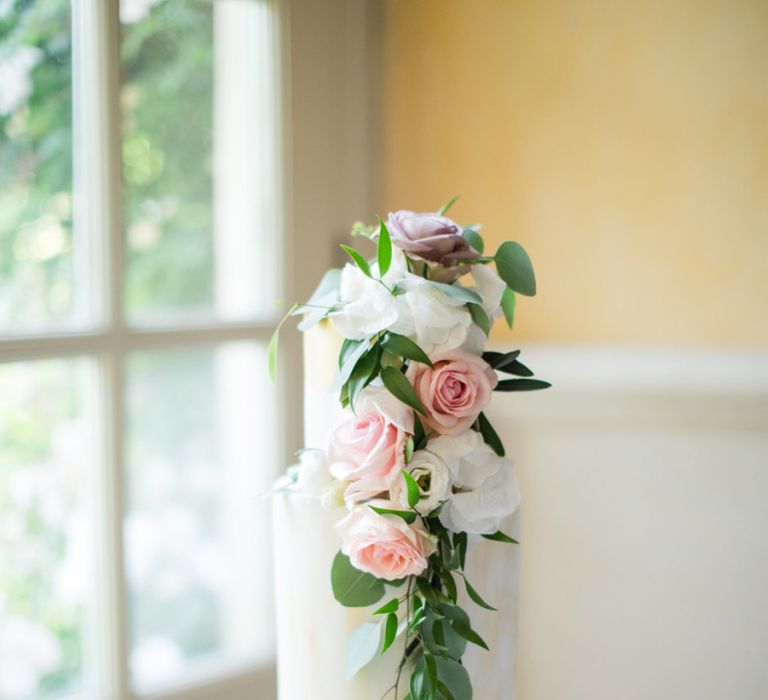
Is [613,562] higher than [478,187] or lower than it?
lower

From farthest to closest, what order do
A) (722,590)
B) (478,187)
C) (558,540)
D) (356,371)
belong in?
1. (478,187)
2. (558,540)
3. (722,590)
4. (356,371)

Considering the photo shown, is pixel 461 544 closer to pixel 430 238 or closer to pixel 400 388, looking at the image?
pixel 400 388

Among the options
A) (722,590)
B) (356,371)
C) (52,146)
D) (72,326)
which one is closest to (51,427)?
(72,326)

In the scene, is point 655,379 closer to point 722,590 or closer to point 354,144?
point 722,590

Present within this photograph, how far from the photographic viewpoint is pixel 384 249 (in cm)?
77

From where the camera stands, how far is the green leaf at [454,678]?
78 cm

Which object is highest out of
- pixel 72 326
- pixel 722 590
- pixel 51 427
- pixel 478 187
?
pixel 478 187

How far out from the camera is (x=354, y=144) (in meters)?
1.39

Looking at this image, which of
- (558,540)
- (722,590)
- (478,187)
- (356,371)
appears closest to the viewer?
(356,371)

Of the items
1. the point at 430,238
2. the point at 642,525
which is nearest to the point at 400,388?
the point at 430,238

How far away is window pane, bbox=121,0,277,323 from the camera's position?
118cm

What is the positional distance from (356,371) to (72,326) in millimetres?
509

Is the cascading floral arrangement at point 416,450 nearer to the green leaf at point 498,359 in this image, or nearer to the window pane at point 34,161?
the green leaf at point 498,359

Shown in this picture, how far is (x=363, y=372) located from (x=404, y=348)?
43 millimetres
